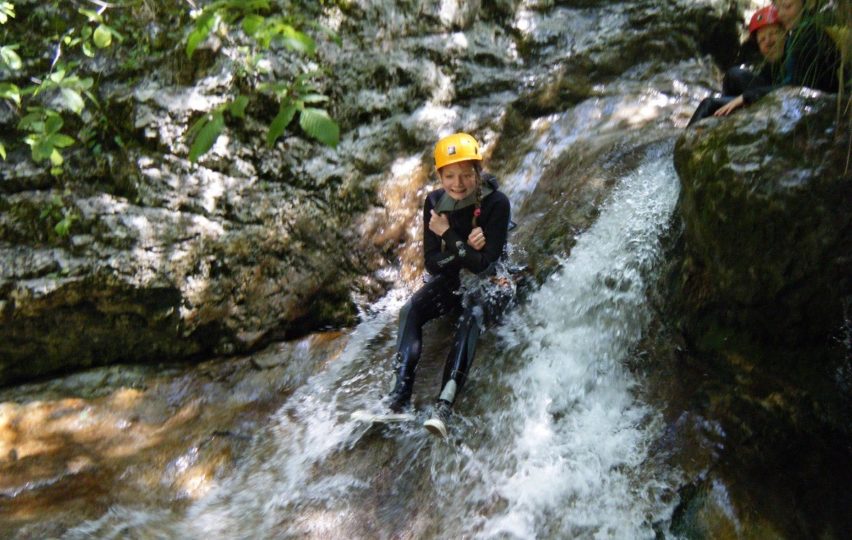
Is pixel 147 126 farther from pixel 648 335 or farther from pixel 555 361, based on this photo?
pixel 648 335

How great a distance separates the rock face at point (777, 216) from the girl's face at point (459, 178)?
1.45 meters

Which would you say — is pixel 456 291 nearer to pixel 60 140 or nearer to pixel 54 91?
pixel 60 140

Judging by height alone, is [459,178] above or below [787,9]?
below

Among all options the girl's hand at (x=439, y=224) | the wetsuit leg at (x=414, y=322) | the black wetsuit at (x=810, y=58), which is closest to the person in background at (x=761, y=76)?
the black wetsuit at (x=810, y=58)

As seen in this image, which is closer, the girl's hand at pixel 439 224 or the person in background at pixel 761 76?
the person in background at pixel 761 76

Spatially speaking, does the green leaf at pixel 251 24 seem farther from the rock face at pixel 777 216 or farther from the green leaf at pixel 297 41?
the rock face at pixel 777 216

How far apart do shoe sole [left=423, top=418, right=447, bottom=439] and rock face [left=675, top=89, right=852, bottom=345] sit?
5.92ft

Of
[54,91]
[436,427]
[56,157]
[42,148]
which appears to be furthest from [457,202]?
[54,91]

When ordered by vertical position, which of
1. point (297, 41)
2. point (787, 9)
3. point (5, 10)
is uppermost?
point (787, 9)

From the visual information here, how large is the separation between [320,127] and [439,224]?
242cm

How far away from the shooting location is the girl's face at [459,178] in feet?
13.4

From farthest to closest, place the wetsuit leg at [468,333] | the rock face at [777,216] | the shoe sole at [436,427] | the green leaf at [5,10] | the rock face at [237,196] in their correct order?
the green leaf at [5,10], the rock face at [237,196], the wetsuit leg at [468,333], the shoe sole at [436,427], the rock face at [777,216]

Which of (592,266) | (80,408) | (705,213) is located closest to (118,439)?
(80,408)

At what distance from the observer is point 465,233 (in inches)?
171
